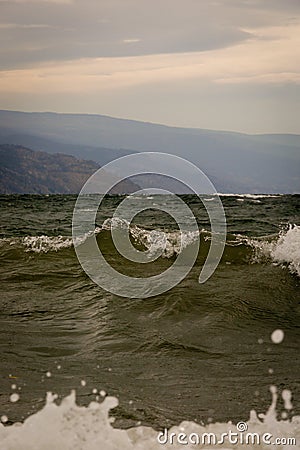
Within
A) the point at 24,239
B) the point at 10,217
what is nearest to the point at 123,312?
the point at 24,239

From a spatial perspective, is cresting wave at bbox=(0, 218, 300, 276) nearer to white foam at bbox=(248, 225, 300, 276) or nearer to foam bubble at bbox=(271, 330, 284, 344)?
white foam at bbox=(248, 225, 300, 276)

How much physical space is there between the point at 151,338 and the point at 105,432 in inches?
99.5

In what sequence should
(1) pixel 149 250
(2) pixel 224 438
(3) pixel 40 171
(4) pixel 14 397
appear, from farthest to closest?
(3) pixel 40 171 → (1) pixel 149 250 → (4) pixel 14 397 → (2) pixel 224 438

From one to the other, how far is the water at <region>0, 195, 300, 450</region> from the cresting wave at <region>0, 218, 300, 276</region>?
0.11ft

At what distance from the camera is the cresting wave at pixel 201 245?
10625 millimetres

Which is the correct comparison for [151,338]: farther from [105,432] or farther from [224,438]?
[224,438]

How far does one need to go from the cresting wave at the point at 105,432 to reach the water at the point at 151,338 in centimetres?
2

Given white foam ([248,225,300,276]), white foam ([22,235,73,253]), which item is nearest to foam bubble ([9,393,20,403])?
white foam ([248,225,300,276])

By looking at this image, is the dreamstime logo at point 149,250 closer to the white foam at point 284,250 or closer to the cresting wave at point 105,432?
the white foam at point 284,250

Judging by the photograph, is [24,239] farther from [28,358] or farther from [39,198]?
[39,198]

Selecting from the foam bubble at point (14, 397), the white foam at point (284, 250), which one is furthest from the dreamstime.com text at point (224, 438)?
the white foam at point (284, 250)

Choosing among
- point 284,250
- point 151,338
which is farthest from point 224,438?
point 284,250

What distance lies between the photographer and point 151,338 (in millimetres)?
6945

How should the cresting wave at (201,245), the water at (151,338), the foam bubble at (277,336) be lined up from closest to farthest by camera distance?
the water at (151,338) < the foam bubble at (277,336) < the cresting wave at (201,245)
